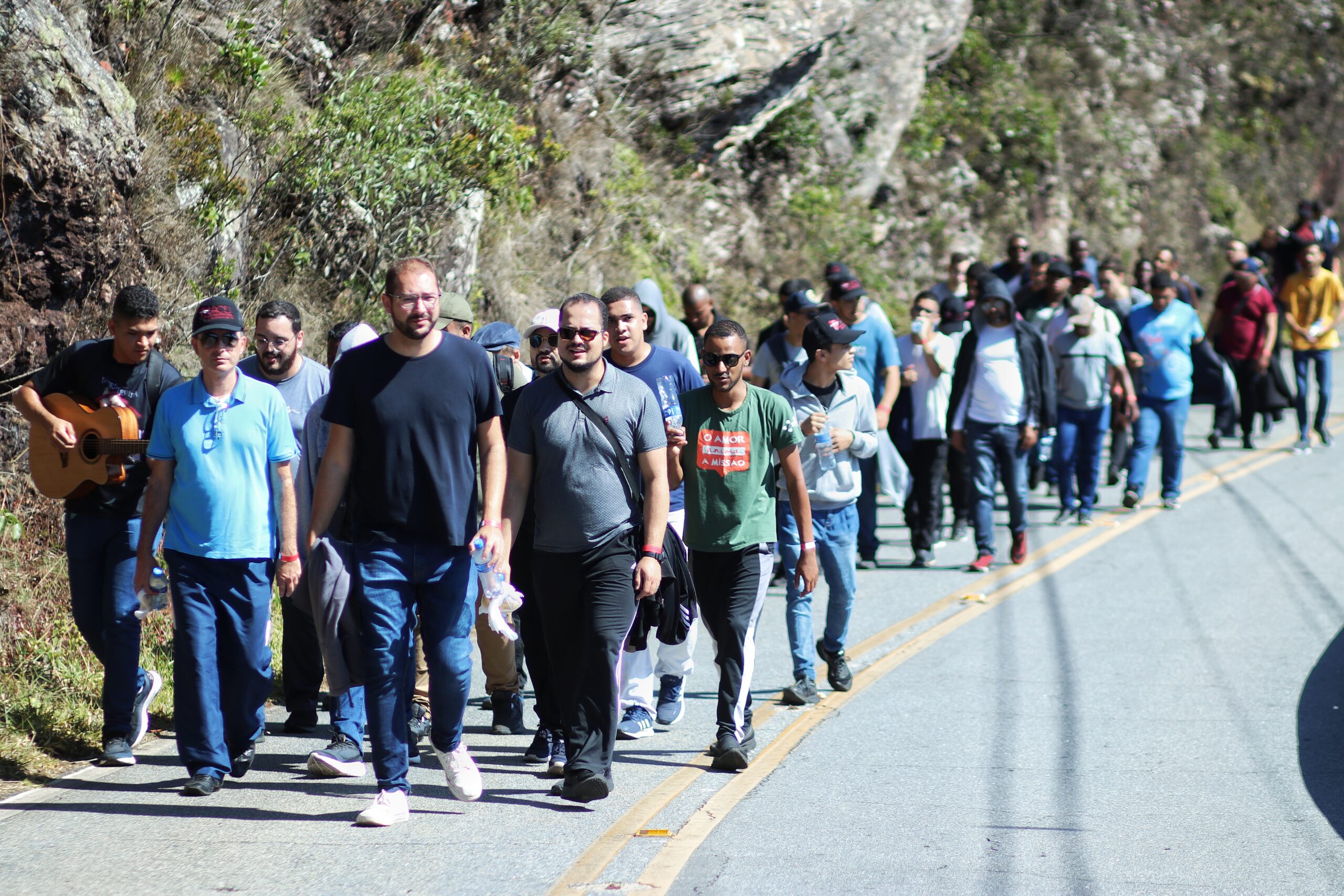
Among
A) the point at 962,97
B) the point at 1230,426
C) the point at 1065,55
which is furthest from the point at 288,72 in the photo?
the point at 1065,55

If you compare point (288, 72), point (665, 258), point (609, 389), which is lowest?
point (609, 389)

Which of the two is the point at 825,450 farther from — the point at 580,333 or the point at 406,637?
the point at 406,637

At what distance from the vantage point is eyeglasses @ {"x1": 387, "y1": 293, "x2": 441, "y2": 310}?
557 centimetres

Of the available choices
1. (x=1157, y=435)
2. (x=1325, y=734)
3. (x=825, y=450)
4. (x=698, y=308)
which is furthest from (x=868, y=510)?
(x=1325, y=734)

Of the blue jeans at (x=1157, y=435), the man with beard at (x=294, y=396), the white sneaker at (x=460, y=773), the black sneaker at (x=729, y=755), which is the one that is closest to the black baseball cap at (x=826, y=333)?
the black sneaker at (x=729, y=755)

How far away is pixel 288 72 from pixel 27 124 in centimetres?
383

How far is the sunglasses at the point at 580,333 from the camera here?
5.86 m

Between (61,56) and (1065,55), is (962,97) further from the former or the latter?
(61,56)

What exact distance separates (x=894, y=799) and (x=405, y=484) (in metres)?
2.40

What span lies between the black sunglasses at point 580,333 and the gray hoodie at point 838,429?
207cm

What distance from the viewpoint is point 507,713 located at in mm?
7211

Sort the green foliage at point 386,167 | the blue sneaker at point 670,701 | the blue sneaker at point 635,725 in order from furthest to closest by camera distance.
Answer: the green foliage at point 386,167 → the blue sneaker at point 670,701 → the blue sneaker at point 635,725

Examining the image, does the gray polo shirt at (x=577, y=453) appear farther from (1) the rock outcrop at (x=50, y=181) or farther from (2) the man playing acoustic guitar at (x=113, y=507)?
(1) the rock outcrop at (x=50, y=181)

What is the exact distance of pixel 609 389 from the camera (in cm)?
596
